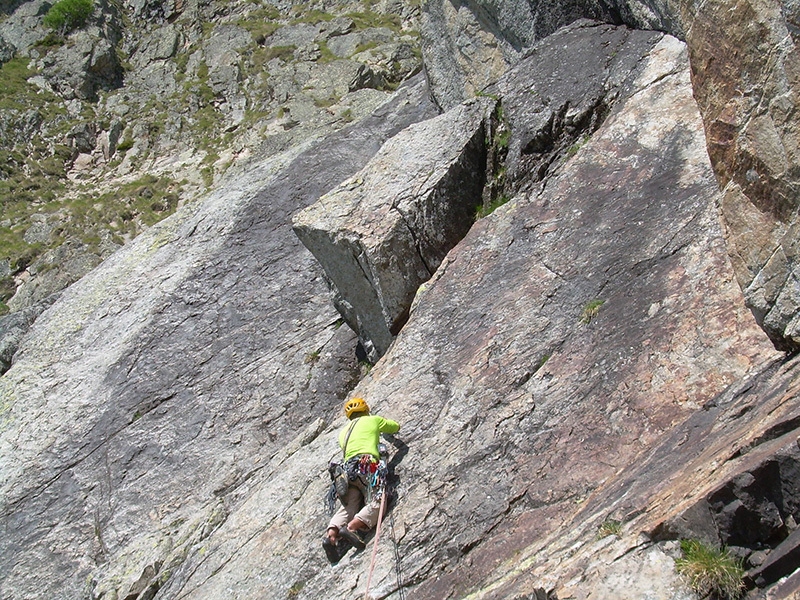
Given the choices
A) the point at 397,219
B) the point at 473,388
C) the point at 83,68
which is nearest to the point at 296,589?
the point at 473,388

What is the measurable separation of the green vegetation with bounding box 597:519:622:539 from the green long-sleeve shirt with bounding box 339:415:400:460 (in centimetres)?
400

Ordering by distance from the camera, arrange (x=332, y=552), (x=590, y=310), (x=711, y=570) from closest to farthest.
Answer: (x=711, y=570) < (x=332, y=552) < (x=590, y=310)

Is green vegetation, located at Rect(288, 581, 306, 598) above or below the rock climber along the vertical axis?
below

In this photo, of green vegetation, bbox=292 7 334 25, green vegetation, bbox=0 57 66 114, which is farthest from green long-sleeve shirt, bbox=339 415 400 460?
green vegetation, bbox=0 57 66 114

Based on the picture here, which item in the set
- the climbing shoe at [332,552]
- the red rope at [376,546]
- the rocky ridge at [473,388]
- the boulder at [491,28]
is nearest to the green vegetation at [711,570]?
the rocky ridge at [473,388]

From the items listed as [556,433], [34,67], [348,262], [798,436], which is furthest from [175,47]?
[798,436]

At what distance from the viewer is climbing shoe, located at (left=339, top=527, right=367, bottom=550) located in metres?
9.62

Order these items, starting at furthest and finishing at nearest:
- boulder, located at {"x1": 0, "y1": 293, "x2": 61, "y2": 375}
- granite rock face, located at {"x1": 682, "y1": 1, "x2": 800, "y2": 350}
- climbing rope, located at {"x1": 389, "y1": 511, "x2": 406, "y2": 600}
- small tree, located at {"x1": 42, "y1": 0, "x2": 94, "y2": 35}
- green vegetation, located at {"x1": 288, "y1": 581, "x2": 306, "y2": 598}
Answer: small tree, located at {"x1": 42, "y1": 0, "x2": 94, "y2": 35}, boulder, located at {"x1": 0, "y1": 293, "x2": 61, "y2": 375}, green vegetation, located at {"x1": 288, "y1": 581, "x2": 306, "y2": 598}, climbing rope, located at {"x1": 389, "y1": 511, "x2": 406, "y2": 600}, granite rock face, located at {"x1": 682, "y1": 1, "x2": 800, "y2": 350}

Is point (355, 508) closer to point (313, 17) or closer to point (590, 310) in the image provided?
point (590, 310)

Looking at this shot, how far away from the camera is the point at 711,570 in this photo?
571 cm

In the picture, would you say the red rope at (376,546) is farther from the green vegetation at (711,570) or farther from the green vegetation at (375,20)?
the green vegetation at (375,20)

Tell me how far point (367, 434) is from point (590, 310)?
395 cm

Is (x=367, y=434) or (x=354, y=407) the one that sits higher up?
(x=354, y=407)

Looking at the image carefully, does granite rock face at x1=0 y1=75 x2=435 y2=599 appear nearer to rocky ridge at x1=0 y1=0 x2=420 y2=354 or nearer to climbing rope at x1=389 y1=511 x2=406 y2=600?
climbing rope at x1=389 y1=511 x2=406 y2=600
